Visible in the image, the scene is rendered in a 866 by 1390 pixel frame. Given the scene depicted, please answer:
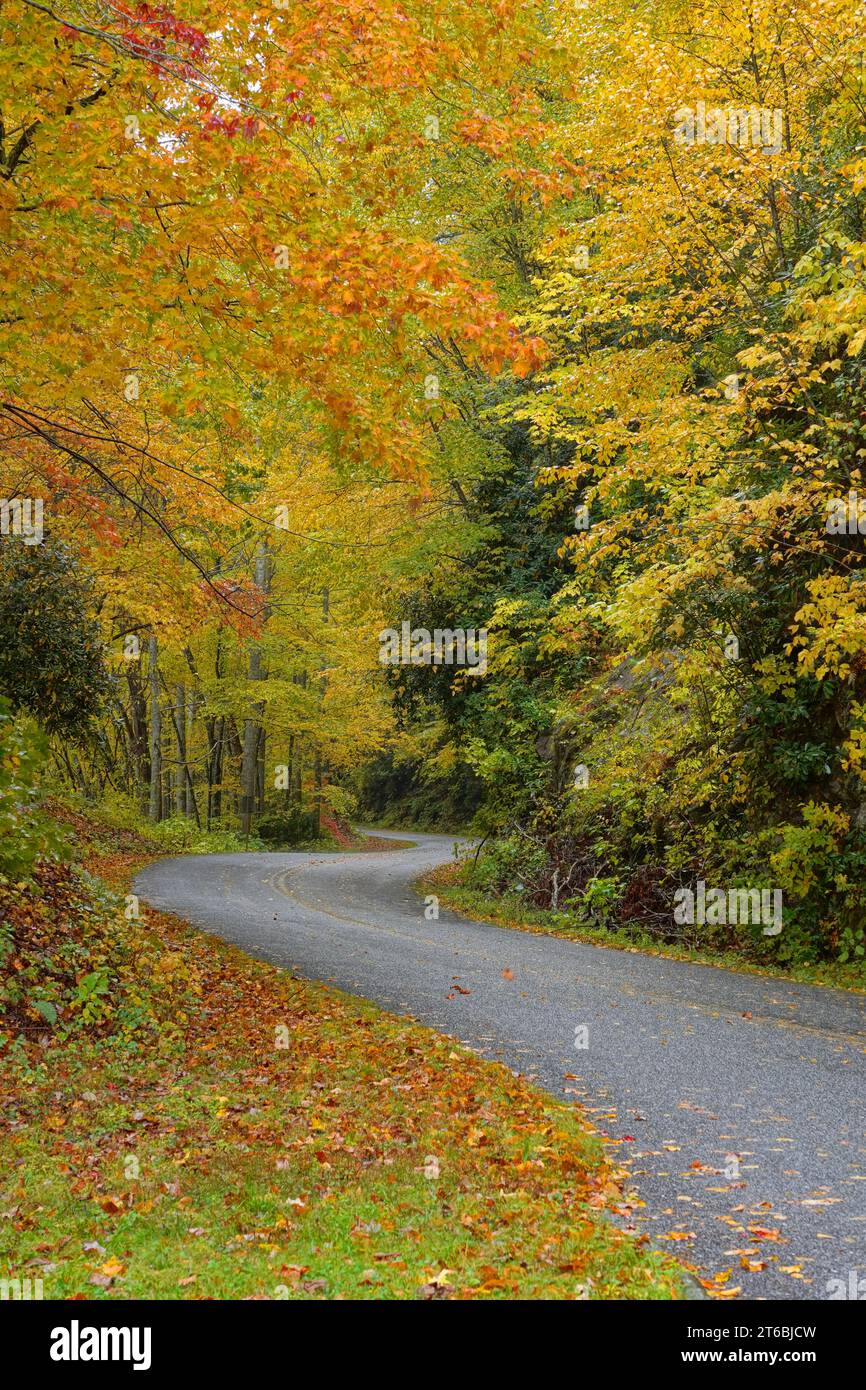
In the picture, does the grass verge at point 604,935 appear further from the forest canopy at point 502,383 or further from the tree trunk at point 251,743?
the tree trunk at point 251,743

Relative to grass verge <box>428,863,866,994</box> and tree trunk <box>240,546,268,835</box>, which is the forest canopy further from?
tree trunk <box>240,546,268,835</box>

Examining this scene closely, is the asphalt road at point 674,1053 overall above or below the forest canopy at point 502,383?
below

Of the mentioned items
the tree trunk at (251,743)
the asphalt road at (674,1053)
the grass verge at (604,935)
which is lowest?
the grass verge at (604,935)

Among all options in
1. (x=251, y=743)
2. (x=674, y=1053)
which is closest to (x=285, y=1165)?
(x=674, y=1053)

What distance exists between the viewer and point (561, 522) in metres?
19.5

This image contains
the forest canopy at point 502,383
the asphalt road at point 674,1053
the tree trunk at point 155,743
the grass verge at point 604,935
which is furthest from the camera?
the tree trunk at point 155,743

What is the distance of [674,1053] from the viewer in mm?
7430

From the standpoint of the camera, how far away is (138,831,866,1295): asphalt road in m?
4.51

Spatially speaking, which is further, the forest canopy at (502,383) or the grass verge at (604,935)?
the grass verge at (604,935)

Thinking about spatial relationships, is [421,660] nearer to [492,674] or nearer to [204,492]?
[492,674]

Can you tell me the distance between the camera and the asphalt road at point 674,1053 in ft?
14.8

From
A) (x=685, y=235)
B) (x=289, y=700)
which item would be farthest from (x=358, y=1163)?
(x=289, y=700)

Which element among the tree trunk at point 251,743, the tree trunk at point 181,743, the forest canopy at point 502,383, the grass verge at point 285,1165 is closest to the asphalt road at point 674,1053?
the grass verge at point 285,1165

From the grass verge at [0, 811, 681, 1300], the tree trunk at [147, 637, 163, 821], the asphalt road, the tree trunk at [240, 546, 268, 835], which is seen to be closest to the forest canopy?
the asphalt road
